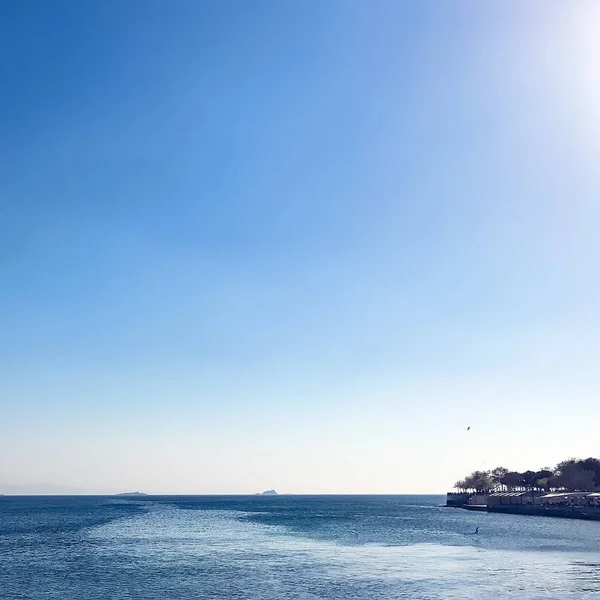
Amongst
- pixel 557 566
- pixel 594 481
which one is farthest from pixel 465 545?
pixel 594 481

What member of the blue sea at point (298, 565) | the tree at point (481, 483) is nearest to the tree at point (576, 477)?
the tree at point (481, 483)

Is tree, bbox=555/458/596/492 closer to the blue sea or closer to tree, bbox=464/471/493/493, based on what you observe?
tree, bbox=464/471/493/493

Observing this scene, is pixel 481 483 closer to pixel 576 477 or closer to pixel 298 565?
pixel 576 477

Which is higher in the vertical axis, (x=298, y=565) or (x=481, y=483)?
(x=481, y=483)

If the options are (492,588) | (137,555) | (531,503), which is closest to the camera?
(492,588)

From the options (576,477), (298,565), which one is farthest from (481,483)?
(298,565)

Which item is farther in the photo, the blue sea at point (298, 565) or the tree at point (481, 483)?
the tree at point (481, 483)

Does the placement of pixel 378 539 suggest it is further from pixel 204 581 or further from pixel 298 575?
pixel 204 581

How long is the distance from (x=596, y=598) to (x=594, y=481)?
132928mm

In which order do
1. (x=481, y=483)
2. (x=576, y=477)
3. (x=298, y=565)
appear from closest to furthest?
(x=298, y=565) → (x=576, y=477) → (x=481, y=483)

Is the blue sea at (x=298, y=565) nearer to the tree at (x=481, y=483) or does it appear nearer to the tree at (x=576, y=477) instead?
the tree at (x=576, y=477)

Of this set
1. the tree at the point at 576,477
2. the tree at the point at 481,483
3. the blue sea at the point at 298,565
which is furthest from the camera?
the tree at the point at 481,483

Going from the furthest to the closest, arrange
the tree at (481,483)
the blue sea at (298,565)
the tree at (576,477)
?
the tree at (481,483) → the tree at (576,477) → the blue sea at (298,565)

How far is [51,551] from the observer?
66.2 m
